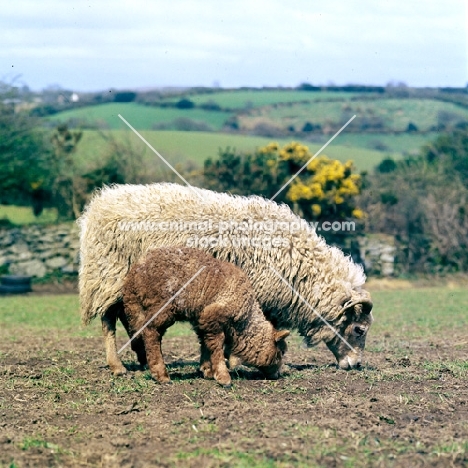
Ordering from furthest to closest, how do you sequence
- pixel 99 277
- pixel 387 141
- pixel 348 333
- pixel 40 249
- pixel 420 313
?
pixel 387 141, pixel 40 249, pixel 420 313, pixel 348 333, pixel 99 277

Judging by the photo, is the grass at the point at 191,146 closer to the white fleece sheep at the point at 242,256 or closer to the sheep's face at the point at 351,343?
the white fleece sheep at the point at 242,256

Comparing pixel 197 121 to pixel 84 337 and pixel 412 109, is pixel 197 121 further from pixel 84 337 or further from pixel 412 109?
pixel 84 337

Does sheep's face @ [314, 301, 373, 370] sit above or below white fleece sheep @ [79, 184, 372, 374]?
below

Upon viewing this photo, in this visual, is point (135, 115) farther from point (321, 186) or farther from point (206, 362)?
point (206, 362)

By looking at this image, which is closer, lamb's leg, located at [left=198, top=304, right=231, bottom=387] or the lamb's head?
lamb's leg, located at [left=198, top=304, right=231, bottom=387]

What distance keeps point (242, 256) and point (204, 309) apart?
109 centimetres

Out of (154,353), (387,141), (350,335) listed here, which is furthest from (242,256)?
(387,141)

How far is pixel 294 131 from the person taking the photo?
43.2 meters

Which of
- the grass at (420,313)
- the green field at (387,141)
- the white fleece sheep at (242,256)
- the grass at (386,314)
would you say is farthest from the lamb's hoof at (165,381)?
the green field at (387,141)

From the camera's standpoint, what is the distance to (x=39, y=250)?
82.8 ft

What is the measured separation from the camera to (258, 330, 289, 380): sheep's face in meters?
9.29

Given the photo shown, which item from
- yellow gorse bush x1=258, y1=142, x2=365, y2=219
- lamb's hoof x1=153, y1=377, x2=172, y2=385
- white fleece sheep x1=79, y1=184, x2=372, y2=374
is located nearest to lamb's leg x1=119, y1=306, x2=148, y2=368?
white fleece sheep x1=79, y1=184, x2=372, y2=374

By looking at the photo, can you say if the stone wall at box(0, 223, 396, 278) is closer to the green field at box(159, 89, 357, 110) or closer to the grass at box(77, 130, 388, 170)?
the grass at box(77, 130, 388, 170)

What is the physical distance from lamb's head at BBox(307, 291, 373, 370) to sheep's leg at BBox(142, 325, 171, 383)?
2191 mm
